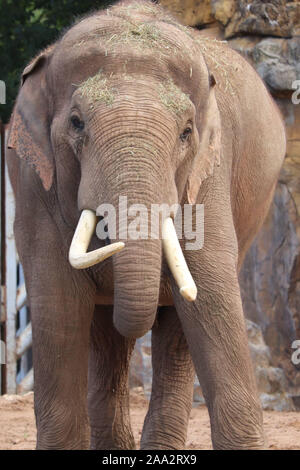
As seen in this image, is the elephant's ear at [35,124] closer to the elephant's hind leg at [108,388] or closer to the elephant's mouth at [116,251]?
the elephant's mouth at [116,251]

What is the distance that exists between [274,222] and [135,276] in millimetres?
4446

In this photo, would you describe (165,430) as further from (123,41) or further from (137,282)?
(123,41)

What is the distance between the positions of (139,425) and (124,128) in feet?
13.2

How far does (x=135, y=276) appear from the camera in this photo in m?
4.26

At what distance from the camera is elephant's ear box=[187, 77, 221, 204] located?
15.8 feet

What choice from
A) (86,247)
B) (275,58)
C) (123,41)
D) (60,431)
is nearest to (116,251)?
(86,247)

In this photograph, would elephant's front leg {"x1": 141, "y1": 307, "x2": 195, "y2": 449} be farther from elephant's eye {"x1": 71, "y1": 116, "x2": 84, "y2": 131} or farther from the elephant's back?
elephant's eye {"x1": 71, "y1": 116, "x2": 84, "y2": 131}

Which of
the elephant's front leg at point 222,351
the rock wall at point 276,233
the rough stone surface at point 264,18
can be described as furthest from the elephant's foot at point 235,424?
the rough stone surface at point 264,18

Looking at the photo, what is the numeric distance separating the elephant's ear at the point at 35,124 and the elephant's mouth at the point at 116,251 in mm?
457

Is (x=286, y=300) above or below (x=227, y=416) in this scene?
above

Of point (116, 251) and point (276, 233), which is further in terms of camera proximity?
point (276, 233)

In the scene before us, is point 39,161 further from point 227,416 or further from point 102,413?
point 102,413

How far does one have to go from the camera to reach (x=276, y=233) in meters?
8.56

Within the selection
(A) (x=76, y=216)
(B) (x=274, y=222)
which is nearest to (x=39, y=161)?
(A) (x=76, y=216)
